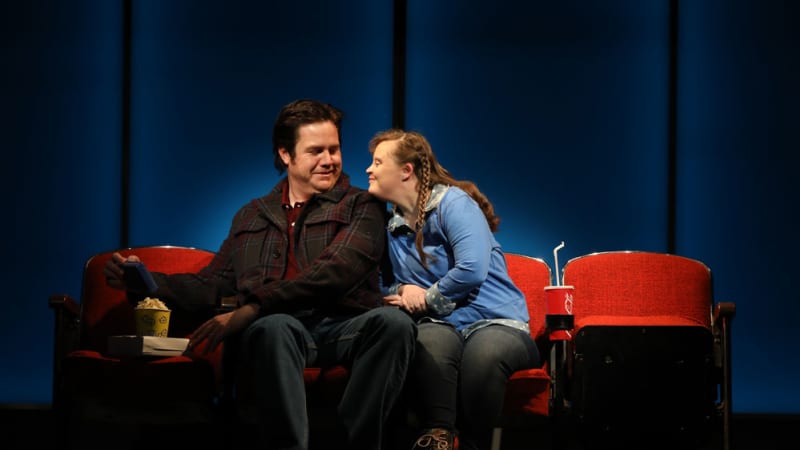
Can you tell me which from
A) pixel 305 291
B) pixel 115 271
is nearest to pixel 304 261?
pixel 305 291

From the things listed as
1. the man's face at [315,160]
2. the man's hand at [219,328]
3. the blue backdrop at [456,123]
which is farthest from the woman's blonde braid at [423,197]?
the blue backdrop at [456,123]

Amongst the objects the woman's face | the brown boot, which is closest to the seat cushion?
the brown boot

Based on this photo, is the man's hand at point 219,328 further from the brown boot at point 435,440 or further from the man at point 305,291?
the brown boot at point 435,440

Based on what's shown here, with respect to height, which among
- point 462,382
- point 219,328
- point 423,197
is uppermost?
point 423,197

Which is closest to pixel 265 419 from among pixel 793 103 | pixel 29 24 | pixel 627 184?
pixel 627 184

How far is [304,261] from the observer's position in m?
3.72

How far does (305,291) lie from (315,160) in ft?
2.26

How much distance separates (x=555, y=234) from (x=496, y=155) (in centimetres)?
50

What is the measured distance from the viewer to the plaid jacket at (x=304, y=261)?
138 inches

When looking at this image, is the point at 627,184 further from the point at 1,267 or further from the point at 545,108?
the point at 1,267

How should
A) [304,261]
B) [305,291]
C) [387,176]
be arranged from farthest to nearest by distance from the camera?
[387,176]
[304,261]
[305,291]

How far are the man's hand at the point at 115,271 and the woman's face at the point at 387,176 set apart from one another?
999mm

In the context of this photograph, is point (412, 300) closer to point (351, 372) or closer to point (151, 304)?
point (351, 372)

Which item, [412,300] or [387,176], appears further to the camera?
[387,176]
